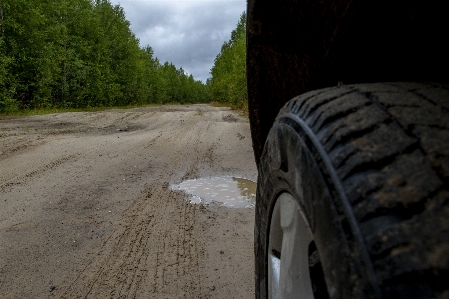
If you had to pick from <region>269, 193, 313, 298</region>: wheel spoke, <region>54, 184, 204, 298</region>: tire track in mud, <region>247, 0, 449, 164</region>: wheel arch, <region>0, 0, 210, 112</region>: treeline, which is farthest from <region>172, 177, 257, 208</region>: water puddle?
<region>0, 0, 210, 112</region>: treeline

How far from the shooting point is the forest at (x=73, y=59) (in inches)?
852

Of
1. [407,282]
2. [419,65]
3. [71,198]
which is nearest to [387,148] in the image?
[407,282]

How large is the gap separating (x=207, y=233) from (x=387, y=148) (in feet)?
8.73

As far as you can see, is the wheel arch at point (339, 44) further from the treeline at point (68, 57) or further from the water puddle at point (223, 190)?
the treeline at point (68, 57)

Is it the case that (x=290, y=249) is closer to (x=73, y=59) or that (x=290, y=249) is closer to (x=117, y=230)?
(x=117, y=230)

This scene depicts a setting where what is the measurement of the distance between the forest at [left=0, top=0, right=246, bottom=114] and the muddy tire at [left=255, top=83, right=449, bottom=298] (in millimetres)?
21274

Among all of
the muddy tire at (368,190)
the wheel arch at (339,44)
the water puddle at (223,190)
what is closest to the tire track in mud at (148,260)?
the water puddle at (223,190)

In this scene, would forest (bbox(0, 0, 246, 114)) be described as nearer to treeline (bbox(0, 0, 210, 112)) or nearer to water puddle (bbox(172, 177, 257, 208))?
treeline (bbox(0, 0, 210, 112))

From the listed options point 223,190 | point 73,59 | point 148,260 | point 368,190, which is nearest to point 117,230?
point 148,260

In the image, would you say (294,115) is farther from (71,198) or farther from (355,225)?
(71,198)

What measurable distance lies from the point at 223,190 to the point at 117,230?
1554 millimetres

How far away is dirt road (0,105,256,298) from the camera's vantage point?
2383mm

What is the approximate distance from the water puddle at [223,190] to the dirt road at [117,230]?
0.52 feet

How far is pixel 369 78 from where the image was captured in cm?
114
